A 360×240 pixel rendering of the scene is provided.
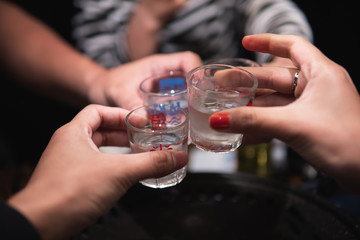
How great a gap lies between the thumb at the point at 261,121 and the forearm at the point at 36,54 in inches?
49.9

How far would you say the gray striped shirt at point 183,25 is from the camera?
6.17ft

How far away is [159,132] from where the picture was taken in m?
0.85

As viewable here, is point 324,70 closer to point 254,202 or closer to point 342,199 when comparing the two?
point 254,202

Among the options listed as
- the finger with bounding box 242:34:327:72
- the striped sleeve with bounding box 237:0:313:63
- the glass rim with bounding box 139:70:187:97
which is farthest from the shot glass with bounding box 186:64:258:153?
the striped sleeve with bounding box 237:0:313:63

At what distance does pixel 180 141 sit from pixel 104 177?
265 millimetres

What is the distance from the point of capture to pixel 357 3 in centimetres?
201

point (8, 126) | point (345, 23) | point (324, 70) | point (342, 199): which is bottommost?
point (342, 199)

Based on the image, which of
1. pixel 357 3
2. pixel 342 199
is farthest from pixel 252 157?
pixel 357 3

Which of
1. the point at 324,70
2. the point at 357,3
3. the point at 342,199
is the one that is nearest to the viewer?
the point at 324,70

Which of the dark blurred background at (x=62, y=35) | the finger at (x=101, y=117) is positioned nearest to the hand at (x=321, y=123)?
the finger at (x=101, y=117)

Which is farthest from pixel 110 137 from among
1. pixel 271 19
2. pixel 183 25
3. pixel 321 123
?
pixel 271 19

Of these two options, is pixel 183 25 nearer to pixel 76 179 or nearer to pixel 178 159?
pixel 178 159

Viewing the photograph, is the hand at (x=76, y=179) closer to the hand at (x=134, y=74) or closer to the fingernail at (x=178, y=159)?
the fingernail at (x=178, y=159)

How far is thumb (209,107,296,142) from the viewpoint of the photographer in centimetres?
76
